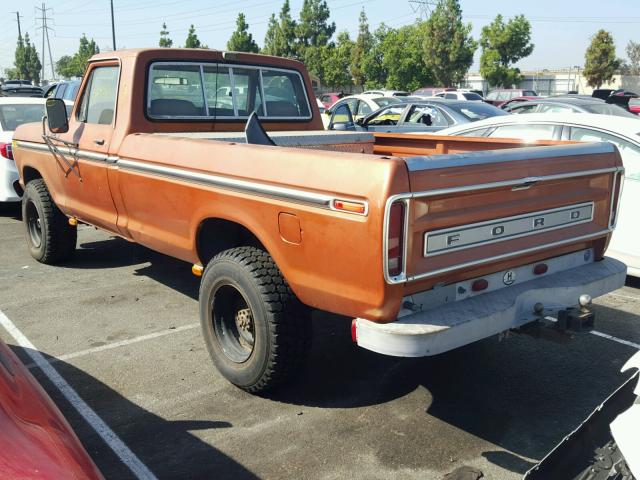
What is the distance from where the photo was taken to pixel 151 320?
525 cm

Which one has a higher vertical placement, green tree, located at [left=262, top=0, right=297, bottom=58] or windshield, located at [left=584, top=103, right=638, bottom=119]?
green tree, located at [left=262, top=0, right=297, bottom=58]

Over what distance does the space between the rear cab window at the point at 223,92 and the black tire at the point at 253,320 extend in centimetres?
180

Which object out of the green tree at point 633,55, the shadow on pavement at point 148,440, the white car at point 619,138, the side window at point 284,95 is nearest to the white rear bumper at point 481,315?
the shadow on pavement at point 148,440

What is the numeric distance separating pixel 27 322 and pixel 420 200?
12.1ft

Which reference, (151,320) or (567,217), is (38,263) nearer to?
(151,320)

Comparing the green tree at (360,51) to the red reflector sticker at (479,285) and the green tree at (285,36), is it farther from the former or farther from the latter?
the red reflector sticker at (479,285)

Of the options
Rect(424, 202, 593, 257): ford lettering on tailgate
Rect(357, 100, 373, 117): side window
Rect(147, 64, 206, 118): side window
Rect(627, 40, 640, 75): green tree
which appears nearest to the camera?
Rect(424, 202, 593, 257): ford lettering on tailgate

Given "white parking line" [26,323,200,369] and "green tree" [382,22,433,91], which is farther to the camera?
"green tree" [382,22,433,91]

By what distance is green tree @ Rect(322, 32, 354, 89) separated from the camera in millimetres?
53750

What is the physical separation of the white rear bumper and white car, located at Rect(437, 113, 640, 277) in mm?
1942

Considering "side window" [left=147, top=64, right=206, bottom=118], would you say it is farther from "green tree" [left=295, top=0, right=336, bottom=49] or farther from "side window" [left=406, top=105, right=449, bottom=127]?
"green tree" [left=295, top=0, right=336, bottom=49]

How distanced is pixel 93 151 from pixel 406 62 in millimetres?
46419

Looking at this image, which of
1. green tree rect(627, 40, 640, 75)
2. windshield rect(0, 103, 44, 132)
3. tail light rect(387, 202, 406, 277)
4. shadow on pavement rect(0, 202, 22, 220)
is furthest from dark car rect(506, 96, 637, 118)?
green tree rect(627, 40, 640, 75)

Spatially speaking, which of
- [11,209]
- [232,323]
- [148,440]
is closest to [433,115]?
[11,209]
